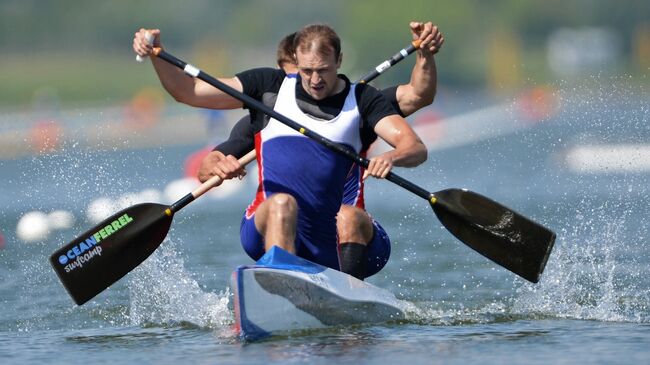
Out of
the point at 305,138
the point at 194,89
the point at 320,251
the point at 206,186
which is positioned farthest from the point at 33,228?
the point at 305,138

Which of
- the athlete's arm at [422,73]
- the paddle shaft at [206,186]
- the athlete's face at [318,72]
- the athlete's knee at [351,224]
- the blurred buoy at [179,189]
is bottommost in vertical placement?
the athlete's knee at [351,224]

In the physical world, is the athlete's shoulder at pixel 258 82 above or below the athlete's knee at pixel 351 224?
above

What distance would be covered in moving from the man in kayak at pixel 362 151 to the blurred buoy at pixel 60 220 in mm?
6649

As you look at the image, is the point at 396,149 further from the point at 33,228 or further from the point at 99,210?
the point at 99,210

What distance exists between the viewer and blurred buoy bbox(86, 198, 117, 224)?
15382mm

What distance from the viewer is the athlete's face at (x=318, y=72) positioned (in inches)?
302

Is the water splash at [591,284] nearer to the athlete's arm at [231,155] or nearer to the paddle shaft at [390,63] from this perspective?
the paddle shaft at [390,63]

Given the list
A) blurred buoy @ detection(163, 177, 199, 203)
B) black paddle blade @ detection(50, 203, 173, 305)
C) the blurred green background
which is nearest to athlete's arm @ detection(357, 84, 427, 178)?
black paddle blade @ detection(50, 203, 173, 305)

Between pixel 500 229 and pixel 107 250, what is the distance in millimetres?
2257

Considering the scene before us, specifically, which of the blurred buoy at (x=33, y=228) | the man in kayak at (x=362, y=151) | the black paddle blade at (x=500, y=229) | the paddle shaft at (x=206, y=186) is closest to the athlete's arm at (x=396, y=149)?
the man in kayak at (x=362, y=151)

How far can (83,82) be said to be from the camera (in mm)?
46281

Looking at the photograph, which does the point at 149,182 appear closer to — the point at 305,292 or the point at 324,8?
the point at 305,292

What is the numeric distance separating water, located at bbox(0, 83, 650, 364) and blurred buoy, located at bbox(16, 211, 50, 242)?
122 millimetres

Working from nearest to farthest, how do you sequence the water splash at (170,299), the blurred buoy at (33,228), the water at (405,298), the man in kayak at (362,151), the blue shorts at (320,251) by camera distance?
the water at (405,298)
the blue shorts at (320,251)
the man in kayak at (362,151)
the water splash at (170,299)
the blurred buoy at (33,228)
